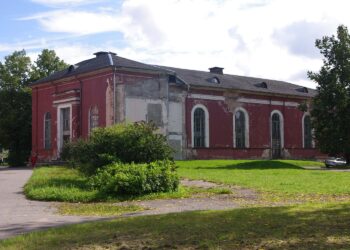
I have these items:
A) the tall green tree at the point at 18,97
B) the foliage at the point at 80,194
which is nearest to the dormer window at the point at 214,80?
the tall green tree at the point at 18,97

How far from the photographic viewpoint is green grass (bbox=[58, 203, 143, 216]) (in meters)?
13.3

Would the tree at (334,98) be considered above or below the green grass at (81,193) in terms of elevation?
above

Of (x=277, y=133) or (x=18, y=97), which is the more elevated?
(x=18, y=97)

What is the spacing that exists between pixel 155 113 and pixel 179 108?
9.68 feet

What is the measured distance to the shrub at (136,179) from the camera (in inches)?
675

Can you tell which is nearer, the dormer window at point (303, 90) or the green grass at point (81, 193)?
the green grass at point (81, 193)

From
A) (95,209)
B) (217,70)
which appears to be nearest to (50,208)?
(95,209)

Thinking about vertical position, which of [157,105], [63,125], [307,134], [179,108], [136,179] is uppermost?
[157,105]

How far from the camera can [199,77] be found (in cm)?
5000

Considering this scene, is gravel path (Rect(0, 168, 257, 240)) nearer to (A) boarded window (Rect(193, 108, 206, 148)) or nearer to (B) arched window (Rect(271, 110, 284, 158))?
(A) boarded window (Rect(193, 108, 206, 148))

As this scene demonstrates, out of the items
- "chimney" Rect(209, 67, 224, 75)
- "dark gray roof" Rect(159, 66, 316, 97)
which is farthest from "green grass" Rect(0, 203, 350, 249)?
"chimney" Rect(209, 67, 224, 75)

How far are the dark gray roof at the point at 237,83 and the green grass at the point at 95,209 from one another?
105 ft

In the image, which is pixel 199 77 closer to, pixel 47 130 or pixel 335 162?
pixel 335 162

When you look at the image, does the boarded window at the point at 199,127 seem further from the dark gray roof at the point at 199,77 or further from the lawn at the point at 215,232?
the lawn at the point at 215,232
